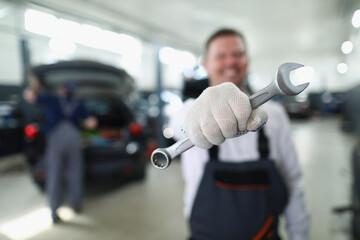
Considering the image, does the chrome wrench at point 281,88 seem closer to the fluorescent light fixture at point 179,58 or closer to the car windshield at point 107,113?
the fluorescent light fixture at point 179,58

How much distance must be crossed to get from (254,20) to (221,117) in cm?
169

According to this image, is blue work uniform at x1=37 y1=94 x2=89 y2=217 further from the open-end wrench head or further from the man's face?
the open-end wrench head

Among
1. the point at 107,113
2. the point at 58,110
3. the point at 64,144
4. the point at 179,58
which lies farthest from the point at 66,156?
the point at 179,58

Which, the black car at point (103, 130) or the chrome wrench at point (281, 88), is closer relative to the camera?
the chrome wrench at point (281, 88)

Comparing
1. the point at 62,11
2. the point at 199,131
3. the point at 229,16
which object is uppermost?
the point at 229,16

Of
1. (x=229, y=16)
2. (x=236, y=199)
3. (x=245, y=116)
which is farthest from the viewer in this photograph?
(x=229, y=16)

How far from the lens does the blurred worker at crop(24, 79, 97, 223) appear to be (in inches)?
68.1

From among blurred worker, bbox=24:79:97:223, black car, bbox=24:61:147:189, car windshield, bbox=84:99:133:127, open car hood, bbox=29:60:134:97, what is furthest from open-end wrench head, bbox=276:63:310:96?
car windshield, bbox=84:99:133:127

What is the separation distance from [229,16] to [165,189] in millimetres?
1896

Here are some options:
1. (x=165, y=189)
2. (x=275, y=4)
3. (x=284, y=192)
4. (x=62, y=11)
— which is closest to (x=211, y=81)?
(x=62, y=11)

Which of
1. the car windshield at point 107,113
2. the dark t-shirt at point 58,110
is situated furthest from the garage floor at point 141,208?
the car windshield at point 107,113

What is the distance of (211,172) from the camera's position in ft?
1.98

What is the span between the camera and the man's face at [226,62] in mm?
337

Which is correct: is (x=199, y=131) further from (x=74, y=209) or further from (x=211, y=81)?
(x=74, y=209)
